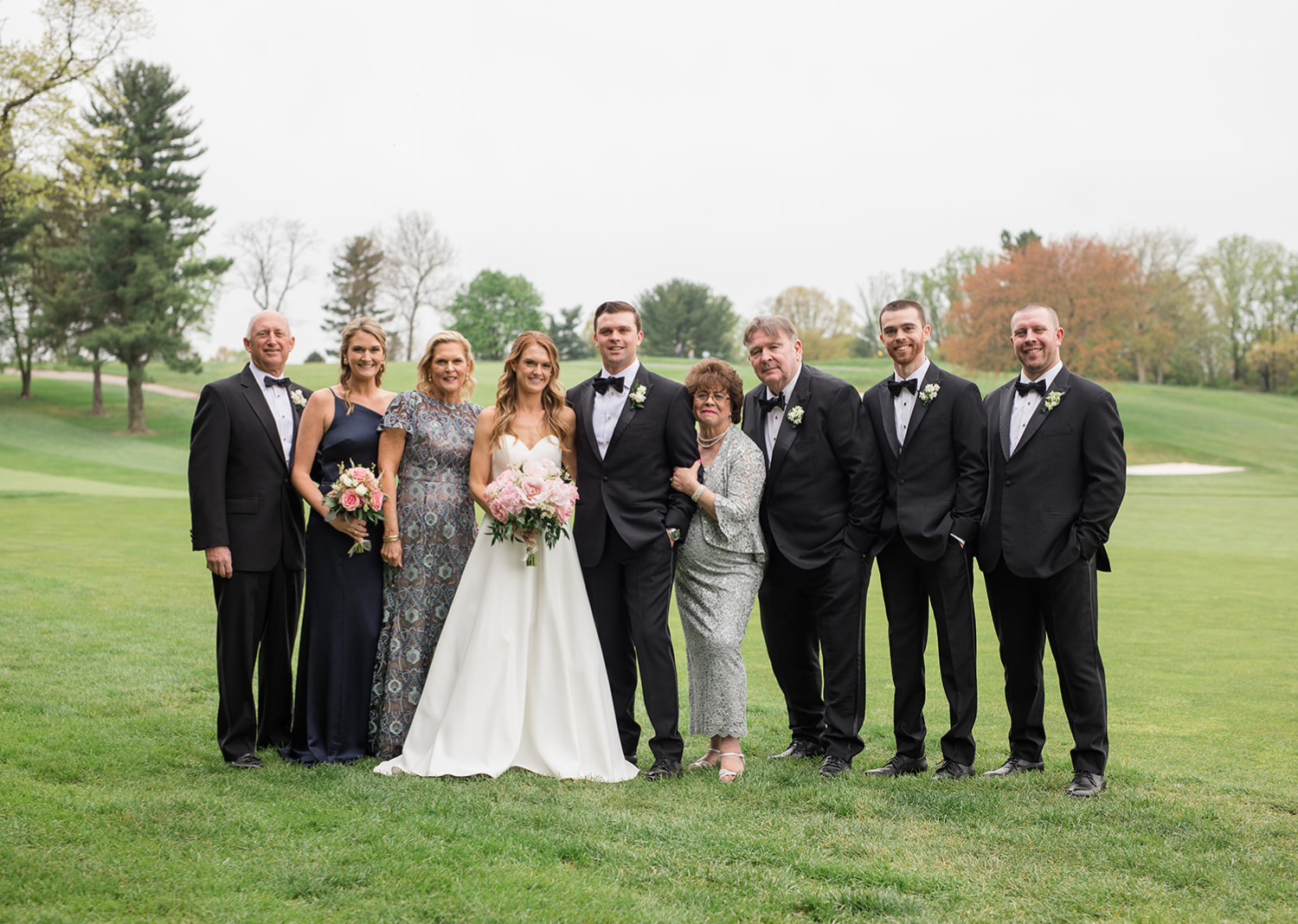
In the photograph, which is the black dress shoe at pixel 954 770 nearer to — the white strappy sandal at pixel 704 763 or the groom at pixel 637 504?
the white strappy sandal at pixel 704 763

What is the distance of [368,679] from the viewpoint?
5652 millimetres

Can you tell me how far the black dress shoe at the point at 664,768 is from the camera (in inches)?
214

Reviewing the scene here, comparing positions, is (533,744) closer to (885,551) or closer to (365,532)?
(365,532)

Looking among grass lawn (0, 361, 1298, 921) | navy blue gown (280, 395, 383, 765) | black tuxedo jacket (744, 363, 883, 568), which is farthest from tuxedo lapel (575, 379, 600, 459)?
grass lawn (0, 361, 1298, 921)

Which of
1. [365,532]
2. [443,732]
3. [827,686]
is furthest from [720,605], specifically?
[365,532]

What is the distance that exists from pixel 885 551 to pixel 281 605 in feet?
11.5

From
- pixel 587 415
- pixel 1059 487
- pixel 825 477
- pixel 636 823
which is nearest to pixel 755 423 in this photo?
pixel 825 477

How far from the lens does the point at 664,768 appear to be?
5.47 m

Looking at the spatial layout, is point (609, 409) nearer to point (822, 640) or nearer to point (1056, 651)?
point (822, 640)

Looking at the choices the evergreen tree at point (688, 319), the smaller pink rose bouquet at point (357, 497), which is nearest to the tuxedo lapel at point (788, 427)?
the smaller pink rose bouquet at point (357, 497)

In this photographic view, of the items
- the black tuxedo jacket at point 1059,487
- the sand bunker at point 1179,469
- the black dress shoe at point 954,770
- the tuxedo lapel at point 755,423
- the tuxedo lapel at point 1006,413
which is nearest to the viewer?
the black tuxedo jacket at point 1059,487

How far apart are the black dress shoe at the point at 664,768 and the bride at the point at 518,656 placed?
0.49 ft

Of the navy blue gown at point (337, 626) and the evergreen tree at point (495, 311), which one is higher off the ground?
the evergreen tree at point (495, 311)

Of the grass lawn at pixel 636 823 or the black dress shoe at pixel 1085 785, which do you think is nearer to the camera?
the grass lawn at pixel 636 823
